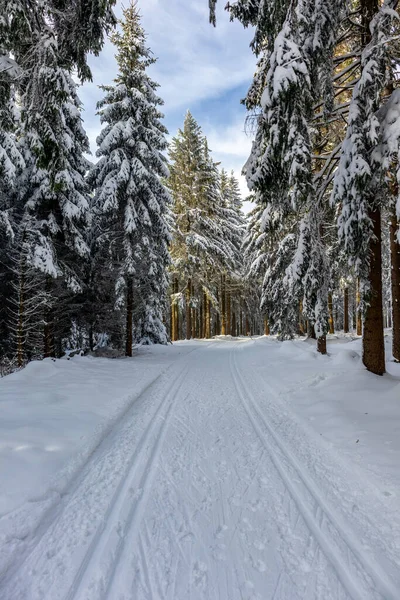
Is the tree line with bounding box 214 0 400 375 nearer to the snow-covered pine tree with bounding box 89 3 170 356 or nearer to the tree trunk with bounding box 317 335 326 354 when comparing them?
the tree trunk with bounding box 317 335 326 354

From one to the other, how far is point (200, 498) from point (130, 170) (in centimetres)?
1319

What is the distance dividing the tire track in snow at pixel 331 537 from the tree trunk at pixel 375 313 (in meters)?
3.86

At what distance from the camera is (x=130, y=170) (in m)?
13.3

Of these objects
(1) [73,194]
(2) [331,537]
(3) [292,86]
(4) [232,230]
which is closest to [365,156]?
(3) [292,86]

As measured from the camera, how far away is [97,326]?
44.3 feet

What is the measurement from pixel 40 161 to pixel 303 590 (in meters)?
6.80

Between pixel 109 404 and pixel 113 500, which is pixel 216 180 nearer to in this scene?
pixel 109 404

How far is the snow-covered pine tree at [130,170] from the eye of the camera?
12961mm

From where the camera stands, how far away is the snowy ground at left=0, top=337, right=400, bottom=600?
2047 millimetres

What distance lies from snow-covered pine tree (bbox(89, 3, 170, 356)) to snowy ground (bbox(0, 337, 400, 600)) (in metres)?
8.11

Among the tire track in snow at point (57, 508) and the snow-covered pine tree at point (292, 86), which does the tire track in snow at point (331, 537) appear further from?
the snow-covered pine tree at point (292, 86)

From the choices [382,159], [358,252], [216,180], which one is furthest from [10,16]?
[216,180]

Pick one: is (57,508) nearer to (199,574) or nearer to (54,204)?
(199,574)

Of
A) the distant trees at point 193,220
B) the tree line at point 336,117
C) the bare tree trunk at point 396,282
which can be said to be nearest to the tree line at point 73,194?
the distant trees at point 193,220
